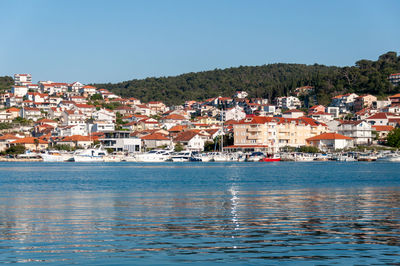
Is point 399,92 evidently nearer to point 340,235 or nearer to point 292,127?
point 292,127

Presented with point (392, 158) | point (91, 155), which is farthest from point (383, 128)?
point (91, 155)

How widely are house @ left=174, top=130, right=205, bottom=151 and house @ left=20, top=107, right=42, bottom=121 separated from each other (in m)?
55.2

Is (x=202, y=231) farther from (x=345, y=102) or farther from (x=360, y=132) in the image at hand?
(x=345, y=102)

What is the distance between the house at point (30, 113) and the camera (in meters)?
151

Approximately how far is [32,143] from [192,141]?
32.2m

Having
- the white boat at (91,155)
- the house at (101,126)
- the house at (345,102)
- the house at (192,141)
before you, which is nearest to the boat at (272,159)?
the house at (192,141)

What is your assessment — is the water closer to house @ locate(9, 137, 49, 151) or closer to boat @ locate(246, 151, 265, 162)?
boat @ locate(246, 151, 265, 162)

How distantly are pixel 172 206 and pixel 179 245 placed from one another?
8817 millimetres

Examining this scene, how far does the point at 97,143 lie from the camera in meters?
115

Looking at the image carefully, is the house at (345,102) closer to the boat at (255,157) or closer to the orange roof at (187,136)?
the orange roof at (187,136)

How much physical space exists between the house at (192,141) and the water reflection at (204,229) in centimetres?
8413

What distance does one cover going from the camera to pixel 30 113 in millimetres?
152625

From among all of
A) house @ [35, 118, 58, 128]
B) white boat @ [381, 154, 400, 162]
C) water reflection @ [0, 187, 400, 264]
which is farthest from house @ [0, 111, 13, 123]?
water reflection @ [0, 187, 400, 264]

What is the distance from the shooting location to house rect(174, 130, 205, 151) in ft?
361
